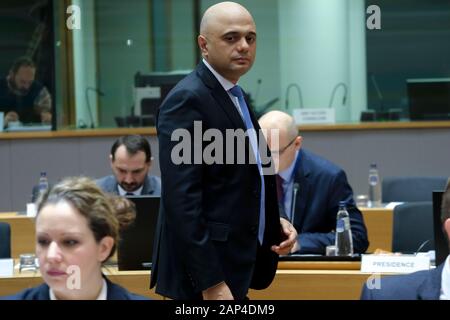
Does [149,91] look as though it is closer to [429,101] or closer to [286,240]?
[429,101]

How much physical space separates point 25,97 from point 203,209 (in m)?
6.43

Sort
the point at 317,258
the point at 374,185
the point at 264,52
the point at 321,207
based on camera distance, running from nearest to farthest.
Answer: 1. the point at 317,258
2. the point at 321,207
3. the point at 374,185
4. the point at 264,52

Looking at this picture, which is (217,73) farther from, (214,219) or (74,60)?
(74,60)

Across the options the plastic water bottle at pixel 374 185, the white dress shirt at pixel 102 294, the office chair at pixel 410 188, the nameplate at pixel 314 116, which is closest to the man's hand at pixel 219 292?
the white dress shirt at pixel 102 294

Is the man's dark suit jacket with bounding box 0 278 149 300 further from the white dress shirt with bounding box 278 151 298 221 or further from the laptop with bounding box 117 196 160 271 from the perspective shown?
the white dress shirt with bounding box 278 151 298 221

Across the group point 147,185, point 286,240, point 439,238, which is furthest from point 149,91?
point 286,240

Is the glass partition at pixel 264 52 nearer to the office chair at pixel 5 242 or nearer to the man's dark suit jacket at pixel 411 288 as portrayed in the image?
the office chair at pixel 5 242

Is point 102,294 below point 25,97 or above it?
below

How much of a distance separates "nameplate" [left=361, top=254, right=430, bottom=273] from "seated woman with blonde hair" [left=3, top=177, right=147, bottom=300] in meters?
1.85

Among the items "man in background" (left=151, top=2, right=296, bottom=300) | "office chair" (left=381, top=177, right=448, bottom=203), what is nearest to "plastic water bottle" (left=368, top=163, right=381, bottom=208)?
"office chair" (left=381, top=177, right=448, bottom=203)

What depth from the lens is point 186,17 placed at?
9.47 metres

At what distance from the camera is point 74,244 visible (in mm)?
2377

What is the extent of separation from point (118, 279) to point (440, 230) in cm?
132
